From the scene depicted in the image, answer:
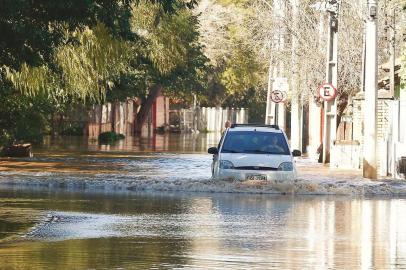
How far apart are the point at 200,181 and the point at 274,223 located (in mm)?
9973

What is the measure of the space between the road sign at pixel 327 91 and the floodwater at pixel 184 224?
532cm

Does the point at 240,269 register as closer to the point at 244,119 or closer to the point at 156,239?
the point at 156,239

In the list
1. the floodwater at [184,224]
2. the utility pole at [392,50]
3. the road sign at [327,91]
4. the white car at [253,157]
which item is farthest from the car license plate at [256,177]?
the road sign at [327,91]

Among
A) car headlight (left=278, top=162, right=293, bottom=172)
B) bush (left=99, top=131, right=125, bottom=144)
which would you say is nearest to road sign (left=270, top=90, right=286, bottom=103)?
car headlight (left=278, top=162, right=293, bottom=172)

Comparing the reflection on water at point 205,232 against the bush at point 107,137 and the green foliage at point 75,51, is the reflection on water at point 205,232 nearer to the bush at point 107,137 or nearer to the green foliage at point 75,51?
the green foliage at point 75,51

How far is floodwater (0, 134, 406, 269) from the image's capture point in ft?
51.5

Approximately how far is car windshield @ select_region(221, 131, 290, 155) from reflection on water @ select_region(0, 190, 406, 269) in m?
2.16

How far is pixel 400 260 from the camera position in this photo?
52.2ft

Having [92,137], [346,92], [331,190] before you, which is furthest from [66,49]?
[92,137]

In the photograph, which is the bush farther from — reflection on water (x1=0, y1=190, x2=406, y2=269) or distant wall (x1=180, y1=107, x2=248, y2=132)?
reflection on water (x1=0, y1=190, x2=406, y2=269)

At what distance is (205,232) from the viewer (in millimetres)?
19344

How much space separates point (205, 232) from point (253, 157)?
10.1m

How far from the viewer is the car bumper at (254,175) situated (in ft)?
95.5

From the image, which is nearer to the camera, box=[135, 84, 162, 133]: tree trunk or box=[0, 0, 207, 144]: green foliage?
box=[0, 0, 207, 144]: green foliage
